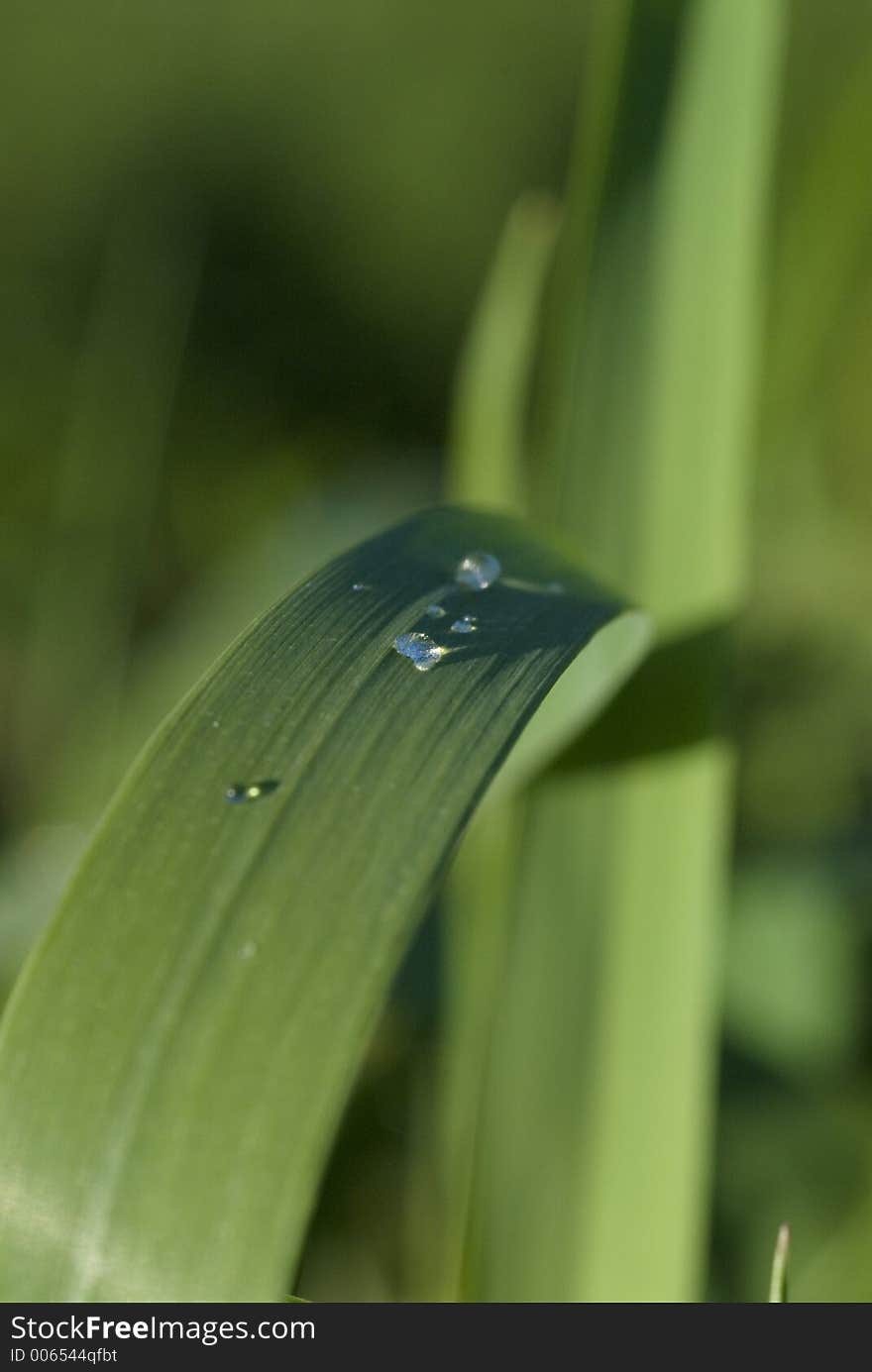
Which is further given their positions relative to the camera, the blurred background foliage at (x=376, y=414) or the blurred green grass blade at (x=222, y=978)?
the blurred background foliage at (x=376, y=414)

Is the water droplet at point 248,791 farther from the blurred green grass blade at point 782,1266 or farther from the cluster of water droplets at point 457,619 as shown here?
the blurred green grass blade at point 782,1266

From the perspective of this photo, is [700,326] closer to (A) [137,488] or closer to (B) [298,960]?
(B) [298,960]

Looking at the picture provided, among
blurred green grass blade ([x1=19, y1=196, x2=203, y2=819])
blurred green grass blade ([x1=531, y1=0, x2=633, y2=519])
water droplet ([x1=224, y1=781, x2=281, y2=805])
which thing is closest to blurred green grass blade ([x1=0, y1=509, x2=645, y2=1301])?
water droplet ([x1=224, y1=781, x2=281, y2=805])

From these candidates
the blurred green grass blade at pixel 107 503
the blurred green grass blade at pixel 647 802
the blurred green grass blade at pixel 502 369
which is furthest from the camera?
the blurred green grass blade at pixel 107 503

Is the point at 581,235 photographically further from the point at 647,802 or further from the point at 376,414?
the point at 376,414

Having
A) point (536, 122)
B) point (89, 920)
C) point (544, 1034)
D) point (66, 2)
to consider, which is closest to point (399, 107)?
point (536, 122)

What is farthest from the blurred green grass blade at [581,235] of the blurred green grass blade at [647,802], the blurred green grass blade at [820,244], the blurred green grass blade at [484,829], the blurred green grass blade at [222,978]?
the blurred green grass blade at [820,244]

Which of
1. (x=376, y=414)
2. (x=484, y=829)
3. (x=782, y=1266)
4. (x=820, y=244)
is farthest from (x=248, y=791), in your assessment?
(x=376, y=414)
